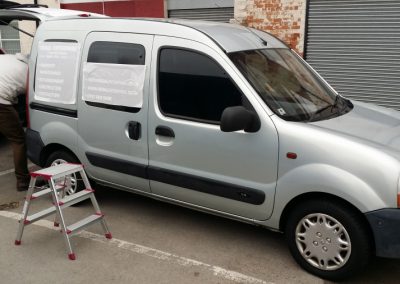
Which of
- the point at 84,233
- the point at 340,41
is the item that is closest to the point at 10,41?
the point at 340,41

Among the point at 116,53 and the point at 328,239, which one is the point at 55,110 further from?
the point at 328,239

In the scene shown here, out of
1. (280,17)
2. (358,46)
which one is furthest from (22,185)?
(358,46)

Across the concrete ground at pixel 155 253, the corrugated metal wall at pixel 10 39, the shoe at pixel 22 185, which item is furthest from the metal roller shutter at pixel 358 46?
the corrugated metal wall at pixel 10 39

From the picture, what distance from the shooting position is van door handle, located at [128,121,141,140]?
158 inches

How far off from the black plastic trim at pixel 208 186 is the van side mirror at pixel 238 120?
53 cm

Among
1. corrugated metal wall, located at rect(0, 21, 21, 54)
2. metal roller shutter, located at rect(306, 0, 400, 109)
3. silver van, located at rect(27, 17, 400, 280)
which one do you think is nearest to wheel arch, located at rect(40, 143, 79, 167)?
silver van, located at rect(27, 17, 400, 280)

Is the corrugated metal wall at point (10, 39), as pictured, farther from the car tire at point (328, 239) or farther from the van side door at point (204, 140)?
A: the car tire at point (328, 239)

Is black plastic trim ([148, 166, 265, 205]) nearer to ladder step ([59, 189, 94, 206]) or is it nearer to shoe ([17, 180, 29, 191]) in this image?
ladder step ([59, 189, 94, 206])

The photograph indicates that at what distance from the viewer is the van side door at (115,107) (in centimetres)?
400

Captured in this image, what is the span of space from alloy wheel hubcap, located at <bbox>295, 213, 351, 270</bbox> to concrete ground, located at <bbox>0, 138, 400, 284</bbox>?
7.0 inches

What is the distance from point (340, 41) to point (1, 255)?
6651 mm

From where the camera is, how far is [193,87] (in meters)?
3.75

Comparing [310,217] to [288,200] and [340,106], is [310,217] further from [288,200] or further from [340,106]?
[340,106]

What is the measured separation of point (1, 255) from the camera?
3779 mm
